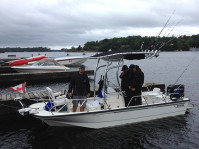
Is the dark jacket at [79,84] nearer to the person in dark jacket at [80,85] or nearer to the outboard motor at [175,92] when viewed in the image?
the person in dark jacket at [80,85]

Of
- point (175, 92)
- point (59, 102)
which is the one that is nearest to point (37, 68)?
point (59, 102)

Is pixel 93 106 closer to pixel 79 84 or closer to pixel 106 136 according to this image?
pixel 79 84

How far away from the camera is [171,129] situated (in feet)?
30.8

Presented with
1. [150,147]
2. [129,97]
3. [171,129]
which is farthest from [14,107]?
[171,129]

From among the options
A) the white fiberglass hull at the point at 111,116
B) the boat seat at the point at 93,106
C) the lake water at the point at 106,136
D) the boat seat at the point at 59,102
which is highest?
the boat seat at the point at 59,102

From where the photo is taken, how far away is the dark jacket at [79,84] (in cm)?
816

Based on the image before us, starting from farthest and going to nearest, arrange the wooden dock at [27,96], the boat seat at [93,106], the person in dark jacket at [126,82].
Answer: the wooden dock at [27,96], the person in dark jacket at [126,82], the boat seat at [93,106]

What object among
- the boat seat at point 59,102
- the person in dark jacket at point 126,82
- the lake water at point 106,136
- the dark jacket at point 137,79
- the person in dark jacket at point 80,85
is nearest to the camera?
the lake water at point 106,136

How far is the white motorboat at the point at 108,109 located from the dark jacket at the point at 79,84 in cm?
39

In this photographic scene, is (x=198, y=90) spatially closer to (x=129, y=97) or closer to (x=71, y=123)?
(x=129, y=97)

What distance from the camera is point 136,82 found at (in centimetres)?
898

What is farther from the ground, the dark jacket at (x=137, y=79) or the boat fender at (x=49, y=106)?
the dark jacket at (x=137, y=79)

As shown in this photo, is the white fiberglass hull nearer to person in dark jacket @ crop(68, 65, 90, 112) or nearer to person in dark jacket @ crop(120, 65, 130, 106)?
person in dark jacket @ crop(68, 65, 90, 112)

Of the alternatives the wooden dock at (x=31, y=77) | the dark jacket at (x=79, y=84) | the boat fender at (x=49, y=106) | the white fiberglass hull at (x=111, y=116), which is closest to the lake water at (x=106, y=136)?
the white fiberglass hull at (x=111, y=116)
